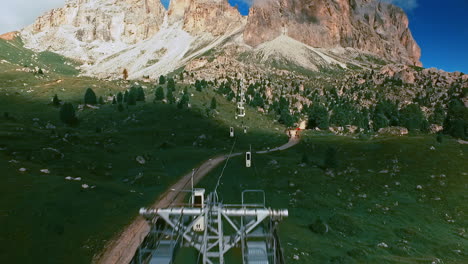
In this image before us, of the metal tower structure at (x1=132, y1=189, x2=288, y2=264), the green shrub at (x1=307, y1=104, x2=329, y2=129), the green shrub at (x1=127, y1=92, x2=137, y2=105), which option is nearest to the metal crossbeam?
the metal tower structure at (x1=132, y1=189, x2=288, y2=264)

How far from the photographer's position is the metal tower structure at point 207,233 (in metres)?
8.34

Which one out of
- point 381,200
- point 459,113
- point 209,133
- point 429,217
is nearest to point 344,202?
point 381,200

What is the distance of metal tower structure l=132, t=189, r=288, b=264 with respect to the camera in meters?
8.34

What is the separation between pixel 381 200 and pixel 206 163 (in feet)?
102

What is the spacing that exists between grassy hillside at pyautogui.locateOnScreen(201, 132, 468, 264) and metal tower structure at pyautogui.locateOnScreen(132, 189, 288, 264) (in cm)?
1401

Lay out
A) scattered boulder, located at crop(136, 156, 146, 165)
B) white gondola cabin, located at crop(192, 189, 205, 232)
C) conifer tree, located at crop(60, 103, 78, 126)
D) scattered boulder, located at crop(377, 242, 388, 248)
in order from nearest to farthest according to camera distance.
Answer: white gondola cabin, located at crop(192, 189, 205, 232) < scattered boulder, located at crop(377, 242, 388, 248) < scattered boulder, located at crop(136, 156, 146, 165) < conifer tree, located at crop(60, 103, 78, 126)

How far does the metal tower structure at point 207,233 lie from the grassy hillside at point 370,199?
552 inches

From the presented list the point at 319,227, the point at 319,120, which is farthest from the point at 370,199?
the point at 319,120

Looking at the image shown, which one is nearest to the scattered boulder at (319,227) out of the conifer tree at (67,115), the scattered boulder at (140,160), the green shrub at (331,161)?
the green shrub at (331,161)

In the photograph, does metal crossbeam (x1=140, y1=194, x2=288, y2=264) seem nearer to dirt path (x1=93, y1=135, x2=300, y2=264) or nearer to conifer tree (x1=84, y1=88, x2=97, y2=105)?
dirt path (x1=93, y1=135, x2=300, y2=264)

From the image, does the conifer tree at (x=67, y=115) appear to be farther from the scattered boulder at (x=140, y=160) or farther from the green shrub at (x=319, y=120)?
the green shrub at (x=319, y=120)

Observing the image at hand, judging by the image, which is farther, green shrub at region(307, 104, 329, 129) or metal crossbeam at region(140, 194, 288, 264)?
green shrub at region(307, 104, 329, 129)

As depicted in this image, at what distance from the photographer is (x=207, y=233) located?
8.71 meters

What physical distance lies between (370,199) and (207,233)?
36.5m
